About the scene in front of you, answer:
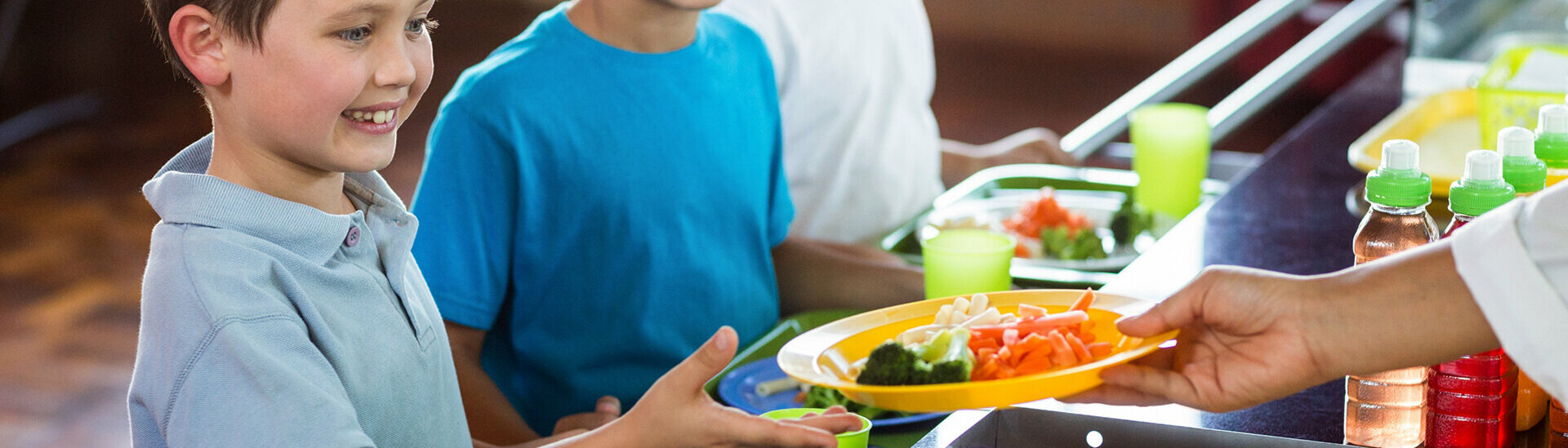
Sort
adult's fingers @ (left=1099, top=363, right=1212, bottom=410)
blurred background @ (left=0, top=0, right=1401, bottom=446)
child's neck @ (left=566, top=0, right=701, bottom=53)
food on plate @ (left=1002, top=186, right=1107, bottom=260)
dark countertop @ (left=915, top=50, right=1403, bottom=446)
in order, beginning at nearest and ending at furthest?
adult's fingers @ (left=1099, top=363, right=1212, bottom=410) < dark countertop @ (left=915, top=50, right=1403, bottom=446) < child's neck @ (left=566, top=0, right=701, bottom=53) < food on plate @ (left=1002, top=186, right=1107, bottom=260) < blurred background @ (left=0, top=0, right=1401, bottom=446)

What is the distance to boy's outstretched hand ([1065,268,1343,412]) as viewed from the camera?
0.94 metres

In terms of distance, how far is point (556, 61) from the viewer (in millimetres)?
1517

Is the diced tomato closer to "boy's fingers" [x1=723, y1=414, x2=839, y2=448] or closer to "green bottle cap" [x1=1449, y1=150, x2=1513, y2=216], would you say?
"boy's fingers" [x1=723, y1=414, x2=839, y2=448]

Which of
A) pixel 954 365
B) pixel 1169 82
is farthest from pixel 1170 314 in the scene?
pixel 1169 82

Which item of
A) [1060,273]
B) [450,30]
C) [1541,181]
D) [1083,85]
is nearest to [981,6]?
[1083,85]

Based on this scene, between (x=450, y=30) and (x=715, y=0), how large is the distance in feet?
23.3

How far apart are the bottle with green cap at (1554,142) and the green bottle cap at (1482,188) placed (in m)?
0.23

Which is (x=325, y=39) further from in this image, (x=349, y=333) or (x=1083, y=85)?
(x=1083, y=85)

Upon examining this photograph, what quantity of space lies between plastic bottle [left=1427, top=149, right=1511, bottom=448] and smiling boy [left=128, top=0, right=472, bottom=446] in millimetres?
749

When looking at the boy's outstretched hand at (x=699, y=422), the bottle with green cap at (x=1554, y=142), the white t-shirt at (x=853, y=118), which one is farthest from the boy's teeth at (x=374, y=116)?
the white t-shirt at (x=853, y=118)

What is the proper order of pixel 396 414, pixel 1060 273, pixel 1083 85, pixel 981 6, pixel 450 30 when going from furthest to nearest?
pixel 450 30, pixel 981 6, pixel 1083 85, pixel 1060 273, pixel 396 414

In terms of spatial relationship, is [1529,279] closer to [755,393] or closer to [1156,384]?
[1156,384]

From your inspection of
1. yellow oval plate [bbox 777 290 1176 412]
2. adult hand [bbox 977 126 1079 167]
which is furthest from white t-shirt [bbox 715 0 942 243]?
yellow oval plate [bbox 777 290 1176 412]

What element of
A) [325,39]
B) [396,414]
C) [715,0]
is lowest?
[396,414]
